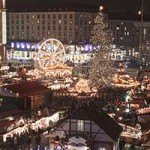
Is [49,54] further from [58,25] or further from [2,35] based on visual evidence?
[58,25]

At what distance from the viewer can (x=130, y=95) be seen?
2697cm

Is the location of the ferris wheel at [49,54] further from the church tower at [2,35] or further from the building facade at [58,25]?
the building facade at [58,25]

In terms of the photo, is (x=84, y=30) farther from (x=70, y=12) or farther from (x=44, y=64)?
(x=44, y=64)

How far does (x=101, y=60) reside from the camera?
94.5 ft

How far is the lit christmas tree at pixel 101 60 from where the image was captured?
28.8 metres

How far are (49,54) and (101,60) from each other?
5.65 metres

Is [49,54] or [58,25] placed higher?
A: [58,25]

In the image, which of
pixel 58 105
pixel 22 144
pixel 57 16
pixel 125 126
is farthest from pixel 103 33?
pixel 57 16

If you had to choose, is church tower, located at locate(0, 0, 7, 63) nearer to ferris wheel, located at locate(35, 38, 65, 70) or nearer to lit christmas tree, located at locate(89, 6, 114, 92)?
ferris wheel, located at locate(35, 38, 65, 70)

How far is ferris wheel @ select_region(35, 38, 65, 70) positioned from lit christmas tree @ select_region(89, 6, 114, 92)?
4858 millimetres

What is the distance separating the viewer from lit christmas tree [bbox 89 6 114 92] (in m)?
28.8

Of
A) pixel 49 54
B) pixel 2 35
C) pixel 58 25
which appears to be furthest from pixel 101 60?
pixel 58 25

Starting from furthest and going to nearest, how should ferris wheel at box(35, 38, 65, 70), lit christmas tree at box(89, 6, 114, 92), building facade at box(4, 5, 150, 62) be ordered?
building facade at box(4, 5, 150, 62) < ferris wheel at box(35, 38, 65, 70) < lit christmas tree at box(89, 6, 114, 92)

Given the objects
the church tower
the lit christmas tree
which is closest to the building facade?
the church tower
